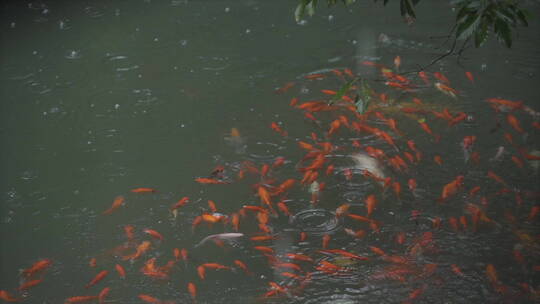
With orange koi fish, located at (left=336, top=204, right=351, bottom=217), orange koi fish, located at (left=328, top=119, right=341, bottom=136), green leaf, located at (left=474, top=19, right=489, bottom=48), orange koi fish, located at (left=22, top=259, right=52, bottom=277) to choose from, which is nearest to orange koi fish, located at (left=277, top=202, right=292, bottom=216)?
orange koi fish, located at (left=336, top=204, right=351, bottom=217)

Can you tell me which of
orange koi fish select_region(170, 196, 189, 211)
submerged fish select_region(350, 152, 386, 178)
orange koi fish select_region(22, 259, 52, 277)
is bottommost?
orange koi fish select_region(22, 259, 52, 277)

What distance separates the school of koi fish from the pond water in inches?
0.5

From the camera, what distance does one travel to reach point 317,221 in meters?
3.38

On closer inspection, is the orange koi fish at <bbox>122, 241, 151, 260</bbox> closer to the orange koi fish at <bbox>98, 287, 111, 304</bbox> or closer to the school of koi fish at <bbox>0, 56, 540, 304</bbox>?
the school of koi fish at <bbox>0, 56, 540, 304</bbox>

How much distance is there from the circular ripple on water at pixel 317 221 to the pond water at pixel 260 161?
0.01m

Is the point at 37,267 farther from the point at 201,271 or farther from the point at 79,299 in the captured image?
the point at 201,271

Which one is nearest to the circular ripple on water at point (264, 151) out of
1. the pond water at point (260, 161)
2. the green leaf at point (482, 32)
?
the pond water at point (260, 161)

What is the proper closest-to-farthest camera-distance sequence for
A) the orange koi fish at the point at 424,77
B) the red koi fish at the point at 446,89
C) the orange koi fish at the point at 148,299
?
the orange koi fish at the point at 148,299, the red koi fish at the point at 446,89, the orange koi fish at the point at 424,77

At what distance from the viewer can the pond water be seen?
3.05 metres

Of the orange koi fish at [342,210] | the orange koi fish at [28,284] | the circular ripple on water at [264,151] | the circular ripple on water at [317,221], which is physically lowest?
the orange koi fish at [28,284]

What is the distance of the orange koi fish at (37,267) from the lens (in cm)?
321

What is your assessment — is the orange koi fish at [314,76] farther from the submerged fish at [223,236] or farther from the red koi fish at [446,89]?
the submerged fish at [223,236]

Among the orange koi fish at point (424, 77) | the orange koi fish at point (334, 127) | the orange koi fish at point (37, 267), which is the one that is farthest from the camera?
the orange koi fish at point (424, 77)

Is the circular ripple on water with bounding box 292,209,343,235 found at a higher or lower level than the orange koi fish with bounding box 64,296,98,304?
higher
